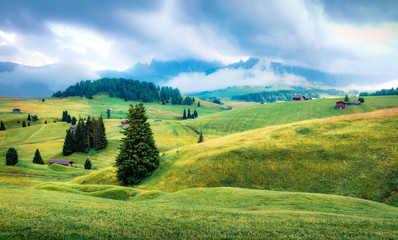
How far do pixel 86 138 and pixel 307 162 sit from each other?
329 ft

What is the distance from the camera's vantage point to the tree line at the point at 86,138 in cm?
9739

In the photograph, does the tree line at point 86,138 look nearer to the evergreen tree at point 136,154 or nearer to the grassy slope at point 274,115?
the grassy slope at point 274,115

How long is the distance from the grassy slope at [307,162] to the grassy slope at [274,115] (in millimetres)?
69741

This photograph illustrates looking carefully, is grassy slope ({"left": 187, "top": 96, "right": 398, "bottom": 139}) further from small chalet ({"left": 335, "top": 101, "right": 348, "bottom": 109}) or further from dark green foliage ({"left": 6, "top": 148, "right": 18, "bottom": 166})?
dark green foliage ({"left": 6, "top": 148, "right": 18, "bottom": 166})

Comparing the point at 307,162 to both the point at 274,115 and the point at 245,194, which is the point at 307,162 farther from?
the point at 274,115

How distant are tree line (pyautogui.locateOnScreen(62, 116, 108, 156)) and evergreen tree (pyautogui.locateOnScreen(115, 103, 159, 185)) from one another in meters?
66.3

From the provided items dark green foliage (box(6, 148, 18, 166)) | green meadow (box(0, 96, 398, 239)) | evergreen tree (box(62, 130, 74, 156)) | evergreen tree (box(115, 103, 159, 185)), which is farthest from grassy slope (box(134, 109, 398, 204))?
evergreen tree (box(62, 130, 74, 156))

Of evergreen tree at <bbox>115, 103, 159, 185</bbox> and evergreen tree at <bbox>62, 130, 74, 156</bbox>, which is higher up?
evergreen tree at <bbox>115, 103, 159, 185</bbox>

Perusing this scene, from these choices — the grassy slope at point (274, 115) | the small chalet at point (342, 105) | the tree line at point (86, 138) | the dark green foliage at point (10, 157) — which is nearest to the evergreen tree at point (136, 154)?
the dark green foliage at point (10, 157)

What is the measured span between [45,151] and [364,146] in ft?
397

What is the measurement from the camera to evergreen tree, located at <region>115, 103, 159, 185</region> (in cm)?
4291

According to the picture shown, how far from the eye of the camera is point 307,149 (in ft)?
124

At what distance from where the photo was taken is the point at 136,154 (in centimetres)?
4372

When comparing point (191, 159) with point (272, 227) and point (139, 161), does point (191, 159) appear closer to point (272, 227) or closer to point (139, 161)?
point (139, 161)
